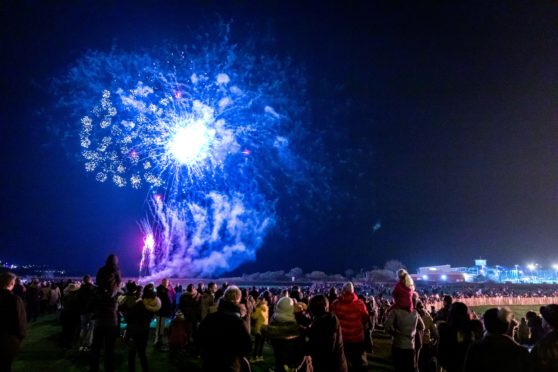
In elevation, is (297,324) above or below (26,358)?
above

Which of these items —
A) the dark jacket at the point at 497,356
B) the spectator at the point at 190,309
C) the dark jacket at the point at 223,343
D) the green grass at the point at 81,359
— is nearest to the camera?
the dark jacket at the point at 497,356

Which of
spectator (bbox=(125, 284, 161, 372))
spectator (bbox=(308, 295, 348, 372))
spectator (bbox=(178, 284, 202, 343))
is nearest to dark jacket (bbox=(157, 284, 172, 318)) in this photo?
spectator (bbox=(178, 284, 202, 343))

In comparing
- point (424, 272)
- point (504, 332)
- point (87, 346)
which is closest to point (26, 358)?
point (87, 346)

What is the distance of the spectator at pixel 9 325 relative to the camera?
5523mm

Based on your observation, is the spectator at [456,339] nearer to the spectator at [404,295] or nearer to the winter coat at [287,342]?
the spectator at [404,295]

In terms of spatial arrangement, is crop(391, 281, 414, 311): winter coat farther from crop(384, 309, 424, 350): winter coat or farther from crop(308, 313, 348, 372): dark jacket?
crop(308, 313, 348, 372): dark jacket

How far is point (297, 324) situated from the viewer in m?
5.81

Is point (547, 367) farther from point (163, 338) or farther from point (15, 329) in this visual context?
point (163, 338)

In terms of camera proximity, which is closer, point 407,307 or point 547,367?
point 547,367

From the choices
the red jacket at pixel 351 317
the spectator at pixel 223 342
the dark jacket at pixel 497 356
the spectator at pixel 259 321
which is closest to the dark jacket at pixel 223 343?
the spectator at pixel 223 342

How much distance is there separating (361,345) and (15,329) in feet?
18.3

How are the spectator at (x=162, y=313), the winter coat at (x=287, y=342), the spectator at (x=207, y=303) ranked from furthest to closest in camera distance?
the spectator at (x=162, y=313), the spectator at (x=207, y=303), the winter coat at (x=287, y=342)

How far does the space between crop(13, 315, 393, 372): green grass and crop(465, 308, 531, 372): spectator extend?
6.72m

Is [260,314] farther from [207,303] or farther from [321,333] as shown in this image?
[321,333]
